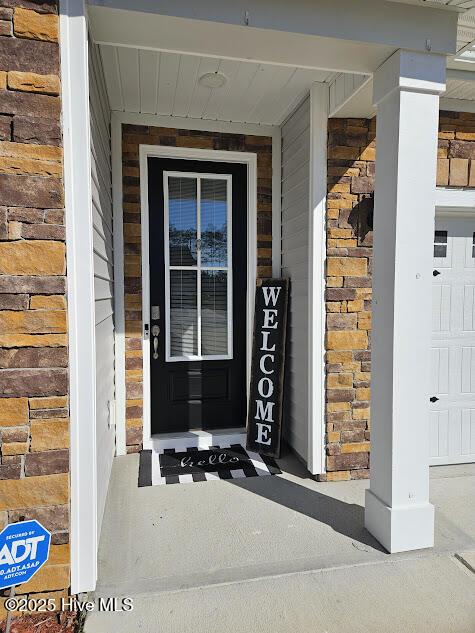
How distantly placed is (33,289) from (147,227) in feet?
5.24

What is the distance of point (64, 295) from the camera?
5.20ft

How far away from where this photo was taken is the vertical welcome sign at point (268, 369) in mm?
3029

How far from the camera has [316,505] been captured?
237 centimetres

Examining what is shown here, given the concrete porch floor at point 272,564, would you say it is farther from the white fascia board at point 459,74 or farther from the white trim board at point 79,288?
the white fascia board at point 459,74

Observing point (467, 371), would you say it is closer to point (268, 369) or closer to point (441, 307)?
point (441, 307)

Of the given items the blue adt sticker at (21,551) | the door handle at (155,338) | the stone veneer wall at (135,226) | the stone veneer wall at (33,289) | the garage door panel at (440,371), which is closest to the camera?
the blue adt sticker at (21,551)

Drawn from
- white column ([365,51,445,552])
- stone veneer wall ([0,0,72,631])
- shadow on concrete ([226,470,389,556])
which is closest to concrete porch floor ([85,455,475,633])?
shadow on concrete ([226,470,389,556])

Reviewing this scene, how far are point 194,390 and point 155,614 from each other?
177 centimetres

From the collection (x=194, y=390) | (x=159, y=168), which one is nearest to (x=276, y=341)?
(x=194, y=390)

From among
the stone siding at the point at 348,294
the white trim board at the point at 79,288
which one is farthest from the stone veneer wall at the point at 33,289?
the stone siding at the point at 348,294

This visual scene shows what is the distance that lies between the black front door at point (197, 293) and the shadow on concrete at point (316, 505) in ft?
2.59

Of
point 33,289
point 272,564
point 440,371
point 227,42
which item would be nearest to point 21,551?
point 33,289

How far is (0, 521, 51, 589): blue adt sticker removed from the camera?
135cm

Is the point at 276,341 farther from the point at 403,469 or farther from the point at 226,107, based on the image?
the point at 226,107
